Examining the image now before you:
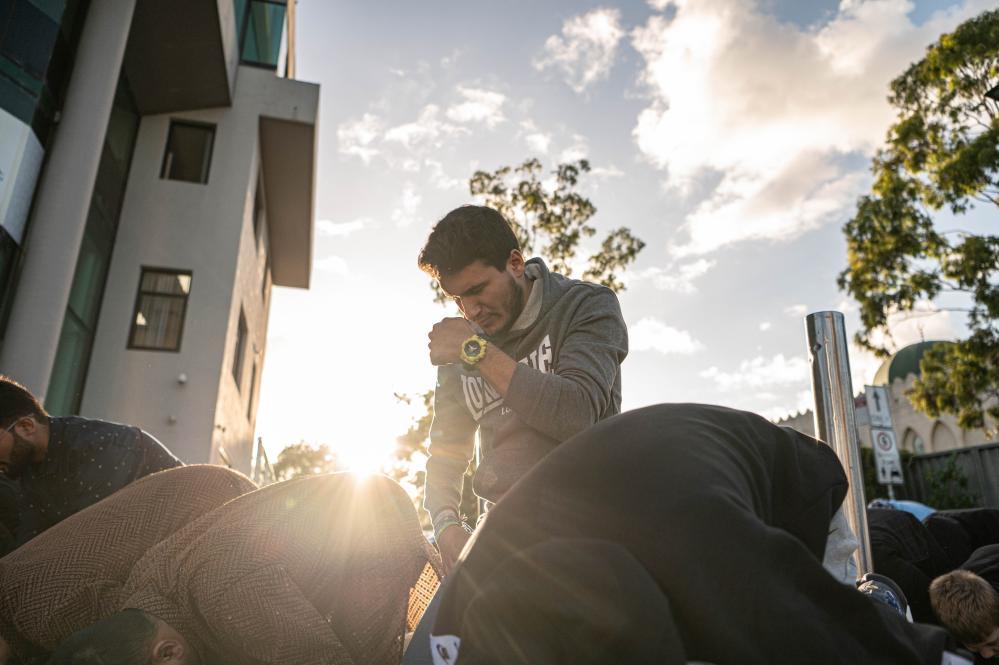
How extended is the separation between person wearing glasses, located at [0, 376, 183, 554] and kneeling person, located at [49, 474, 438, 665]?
57.2 inches

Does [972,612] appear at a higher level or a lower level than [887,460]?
lower

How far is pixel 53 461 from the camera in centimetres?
311

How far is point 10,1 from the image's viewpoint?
7629 mm

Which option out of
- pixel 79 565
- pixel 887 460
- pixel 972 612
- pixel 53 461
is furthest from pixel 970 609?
pixel 887 460

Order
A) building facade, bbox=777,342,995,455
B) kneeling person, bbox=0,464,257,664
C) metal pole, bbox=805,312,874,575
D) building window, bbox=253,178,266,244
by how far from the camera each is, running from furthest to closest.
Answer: building facade, bbox=777,342,995,455
building window, bbox=253,178,266,244
metal pole, bbox=805,312,874,575
kneeling person, bbox=0,464,257,664

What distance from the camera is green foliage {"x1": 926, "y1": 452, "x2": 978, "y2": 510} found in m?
10.5

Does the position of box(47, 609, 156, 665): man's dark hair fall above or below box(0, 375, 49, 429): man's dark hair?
below

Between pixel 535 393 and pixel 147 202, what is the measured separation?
40.4ft

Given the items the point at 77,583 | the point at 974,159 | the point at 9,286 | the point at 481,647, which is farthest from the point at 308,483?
the point at 974,159

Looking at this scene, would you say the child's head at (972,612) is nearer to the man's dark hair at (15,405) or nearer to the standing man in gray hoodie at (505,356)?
the standing man in gray hoodie at (505,356)

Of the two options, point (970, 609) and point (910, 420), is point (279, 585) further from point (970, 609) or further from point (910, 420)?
point (910, 420)

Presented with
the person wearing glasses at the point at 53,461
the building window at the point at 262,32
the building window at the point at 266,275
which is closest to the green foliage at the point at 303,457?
the building window at the point at 266,275

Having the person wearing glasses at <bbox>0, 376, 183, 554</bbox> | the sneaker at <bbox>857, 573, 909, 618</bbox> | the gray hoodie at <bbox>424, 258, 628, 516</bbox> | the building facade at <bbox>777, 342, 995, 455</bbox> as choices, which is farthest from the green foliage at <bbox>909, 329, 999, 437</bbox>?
the building facade at <bbox>777, 342, 995, 455</bbox>

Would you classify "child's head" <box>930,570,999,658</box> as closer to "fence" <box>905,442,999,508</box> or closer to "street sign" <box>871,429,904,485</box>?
"street sign" <box>871,429,904,485</box>
